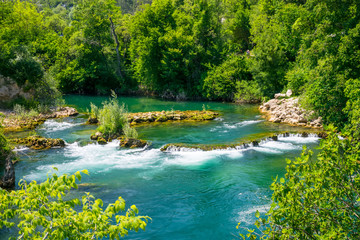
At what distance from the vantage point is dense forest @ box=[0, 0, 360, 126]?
57.4ft

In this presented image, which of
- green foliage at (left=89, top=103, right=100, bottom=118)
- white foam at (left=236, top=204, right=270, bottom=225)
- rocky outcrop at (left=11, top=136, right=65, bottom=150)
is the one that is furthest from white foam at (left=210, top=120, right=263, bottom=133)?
white foam at (left=236, top=204, right=270, bottom=225)

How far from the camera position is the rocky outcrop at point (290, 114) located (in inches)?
846

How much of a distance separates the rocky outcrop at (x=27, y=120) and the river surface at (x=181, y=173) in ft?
6.15

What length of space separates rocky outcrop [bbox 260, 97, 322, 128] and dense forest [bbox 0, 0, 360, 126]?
4.85ft

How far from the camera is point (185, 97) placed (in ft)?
135

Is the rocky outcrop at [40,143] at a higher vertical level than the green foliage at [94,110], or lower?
lower

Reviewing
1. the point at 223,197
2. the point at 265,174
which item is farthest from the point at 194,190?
the point at 265,174

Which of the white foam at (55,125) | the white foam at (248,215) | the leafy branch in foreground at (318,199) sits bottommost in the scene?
the white foam at (248,215)

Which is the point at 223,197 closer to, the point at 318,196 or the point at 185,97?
the point at 318,196

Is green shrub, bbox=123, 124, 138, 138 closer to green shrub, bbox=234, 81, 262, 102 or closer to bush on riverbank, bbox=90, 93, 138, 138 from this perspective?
bush on riverbank, bbox=90, 93, 138, 138

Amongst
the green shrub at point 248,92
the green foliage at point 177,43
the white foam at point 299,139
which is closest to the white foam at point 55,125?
the white foam at point 299,139

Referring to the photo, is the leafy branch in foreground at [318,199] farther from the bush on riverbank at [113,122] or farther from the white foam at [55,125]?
the white foam at [55,125]

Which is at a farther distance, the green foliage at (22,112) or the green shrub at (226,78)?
the green shrub at (226,78)

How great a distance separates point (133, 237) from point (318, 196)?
618 cm
